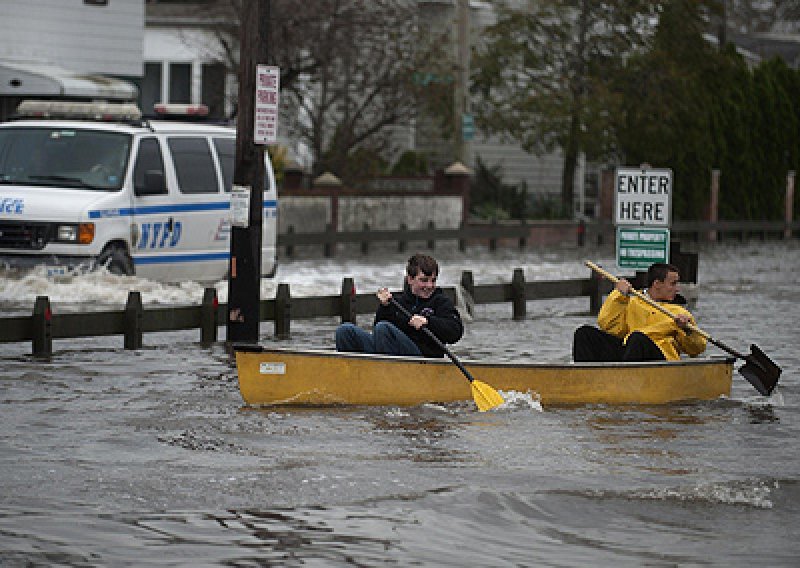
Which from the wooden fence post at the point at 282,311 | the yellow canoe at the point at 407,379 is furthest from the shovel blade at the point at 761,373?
the wooden fence post at the point at 282,311

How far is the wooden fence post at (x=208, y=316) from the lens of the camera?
1844cm

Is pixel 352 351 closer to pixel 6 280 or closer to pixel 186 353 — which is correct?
pixel 186 353

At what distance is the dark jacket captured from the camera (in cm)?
1427

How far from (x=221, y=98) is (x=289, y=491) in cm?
3434

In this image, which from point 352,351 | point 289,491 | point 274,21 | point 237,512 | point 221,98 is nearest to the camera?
point 237,512

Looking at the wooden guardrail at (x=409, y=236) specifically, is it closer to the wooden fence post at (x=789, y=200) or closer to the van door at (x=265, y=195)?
the van door at (x=265, y=195)

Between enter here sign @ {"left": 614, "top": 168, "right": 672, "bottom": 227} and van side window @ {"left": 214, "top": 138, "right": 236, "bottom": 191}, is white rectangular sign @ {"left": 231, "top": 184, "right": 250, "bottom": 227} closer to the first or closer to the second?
enter here sign @ {"left": 614, "top": 168, "right": 672, "bottom": 227}

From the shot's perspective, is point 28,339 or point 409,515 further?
point 28,339

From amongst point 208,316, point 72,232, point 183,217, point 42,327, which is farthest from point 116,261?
point 42,327

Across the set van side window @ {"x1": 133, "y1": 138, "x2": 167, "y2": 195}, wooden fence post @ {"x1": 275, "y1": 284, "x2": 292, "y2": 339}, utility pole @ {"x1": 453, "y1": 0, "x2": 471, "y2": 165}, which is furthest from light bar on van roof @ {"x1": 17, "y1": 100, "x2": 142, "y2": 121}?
utility pole @ {"x1": 453, "y1": 0, "x2": 471, "y2": 165}

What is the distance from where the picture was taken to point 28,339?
17.0 meters

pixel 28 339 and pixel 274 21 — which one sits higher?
pixel 274 21

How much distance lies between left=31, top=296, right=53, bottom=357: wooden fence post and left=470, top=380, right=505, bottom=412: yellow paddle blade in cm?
491

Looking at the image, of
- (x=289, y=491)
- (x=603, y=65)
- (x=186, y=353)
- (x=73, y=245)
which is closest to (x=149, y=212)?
(x=73, y=245)
